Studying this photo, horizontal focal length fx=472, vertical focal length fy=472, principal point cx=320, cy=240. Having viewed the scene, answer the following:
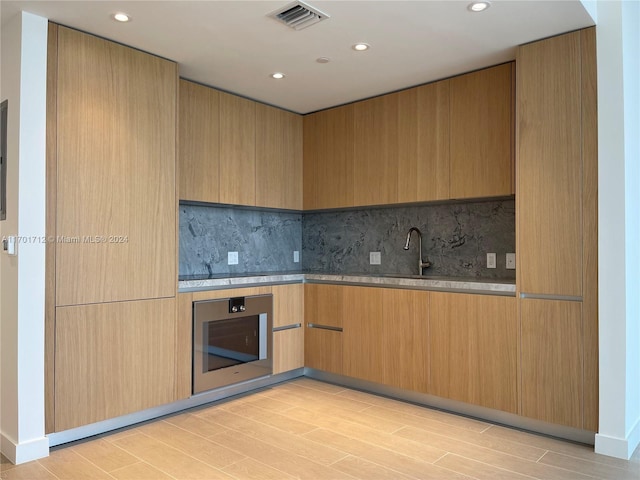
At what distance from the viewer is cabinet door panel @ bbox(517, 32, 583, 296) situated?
2.77 meters

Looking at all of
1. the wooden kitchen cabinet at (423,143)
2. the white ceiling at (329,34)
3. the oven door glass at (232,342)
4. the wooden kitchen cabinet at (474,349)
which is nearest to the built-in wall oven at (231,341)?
the oven door glass at (232,342)

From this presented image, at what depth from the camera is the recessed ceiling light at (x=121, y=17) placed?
8.50 feet

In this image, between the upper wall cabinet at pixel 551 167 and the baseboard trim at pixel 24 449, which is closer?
the baseboard trim at pixel 24 449

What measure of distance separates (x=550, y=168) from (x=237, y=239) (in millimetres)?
2632

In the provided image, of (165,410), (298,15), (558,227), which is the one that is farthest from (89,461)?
(558,227)

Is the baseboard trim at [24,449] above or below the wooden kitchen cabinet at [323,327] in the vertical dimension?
below

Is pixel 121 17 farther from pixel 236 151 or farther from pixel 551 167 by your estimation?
pixel 551 167

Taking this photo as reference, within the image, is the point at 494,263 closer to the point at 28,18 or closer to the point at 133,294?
the point at 133,294

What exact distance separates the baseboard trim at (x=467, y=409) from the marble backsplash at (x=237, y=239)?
116 cm

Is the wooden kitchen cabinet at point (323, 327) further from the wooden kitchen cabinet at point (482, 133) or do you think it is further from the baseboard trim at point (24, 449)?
the baseboard trim at point (24, 449)

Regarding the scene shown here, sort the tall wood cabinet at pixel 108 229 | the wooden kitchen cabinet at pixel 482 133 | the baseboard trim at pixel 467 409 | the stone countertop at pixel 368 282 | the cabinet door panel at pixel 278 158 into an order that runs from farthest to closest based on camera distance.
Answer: the cabinet door panel at pixel 278 158
the wooden kitchen cabinet at pixel 482 133
the stone countertop at pixel 368 282
the baseboard trim at pixel 467 409
the tall wood cabinet at pixel 108 229

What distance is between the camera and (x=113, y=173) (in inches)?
→ 115

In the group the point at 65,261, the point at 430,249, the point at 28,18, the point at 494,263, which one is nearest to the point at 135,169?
the point at 65,261

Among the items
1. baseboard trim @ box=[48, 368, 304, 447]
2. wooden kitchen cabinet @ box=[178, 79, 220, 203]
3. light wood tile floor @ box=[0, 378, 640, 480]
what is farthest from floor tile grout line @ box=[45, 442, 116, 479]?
wooden kitchen cabinet @ box=[178, 79, 220, 203]
